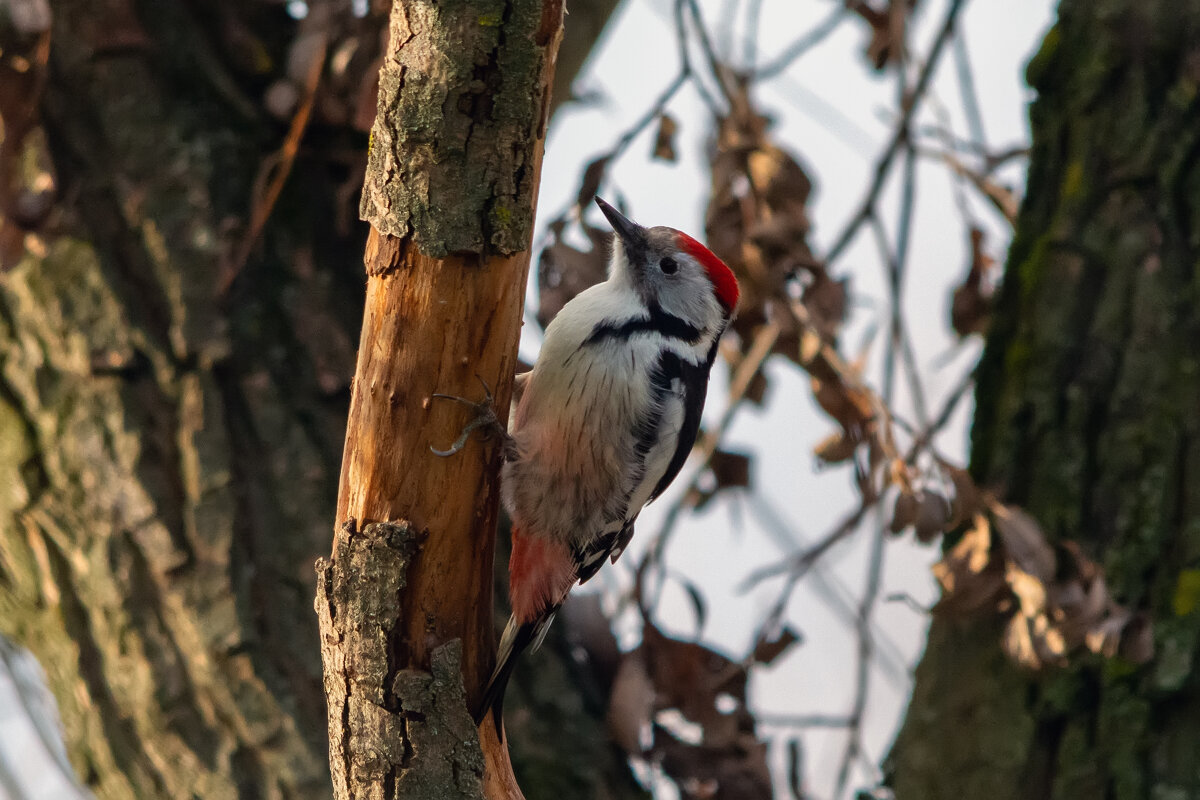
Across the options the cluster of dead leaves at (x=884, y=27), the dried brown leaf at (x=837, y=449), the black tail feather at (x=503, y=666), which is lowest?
the black tail feather at (x=503, y=666)

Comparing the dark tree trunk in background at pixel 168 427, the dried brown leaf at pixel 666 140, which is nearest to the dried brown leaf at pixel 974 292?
the dried brown leaf at pixel 666 140

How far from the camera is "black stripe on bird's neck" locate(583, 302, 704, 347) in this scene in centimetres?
297

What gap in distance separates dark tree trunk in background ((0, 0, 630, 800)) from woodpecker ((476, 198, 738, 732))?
0.60m

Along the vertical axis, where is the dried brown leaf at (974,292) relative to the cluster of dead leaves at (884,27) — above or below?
below

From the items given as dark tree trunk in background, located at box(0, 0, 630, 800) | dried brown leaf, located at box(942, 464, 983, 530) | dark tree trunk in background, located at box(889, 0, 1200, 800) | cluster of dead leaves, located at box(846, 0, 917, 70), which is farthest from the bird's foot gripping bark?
cluster of dead leaves, located at box(846, 0, 917, 70)

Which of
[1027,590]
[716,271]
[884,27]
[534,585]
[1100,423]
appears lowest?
[534,585]

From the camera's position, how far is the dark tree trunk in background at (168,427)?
3.08 m

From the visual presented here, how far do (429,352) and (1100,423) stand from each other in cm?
216

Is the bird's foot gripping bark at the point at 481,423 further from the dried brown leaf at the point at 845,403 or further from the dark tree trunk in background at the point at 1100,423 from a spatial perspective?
the dark tree trunk in background at the point at 1100,423

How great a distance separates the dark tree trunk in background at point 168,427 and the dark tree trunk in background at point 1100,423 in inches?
45.9

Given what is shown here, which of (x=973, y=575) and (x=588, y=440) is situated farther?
(x=973, y=575)

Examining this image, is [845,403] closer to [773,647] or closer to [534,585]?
[773,647]

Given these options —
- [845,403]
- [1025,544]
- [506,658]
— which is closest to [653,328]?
[845,403]

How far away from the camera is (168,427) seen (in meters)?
3.12
